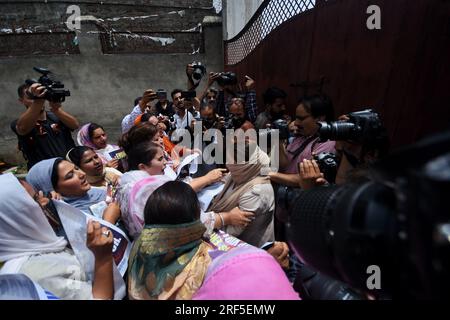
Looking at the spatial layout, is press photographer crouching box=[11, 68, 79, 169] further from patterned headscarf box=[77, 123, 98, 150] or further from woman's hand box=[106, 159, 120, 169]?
woman's hand box=[106, 159, 120, 169]

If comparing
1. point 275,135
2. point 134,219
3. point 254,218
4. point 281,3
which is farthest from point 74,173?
point 281,3

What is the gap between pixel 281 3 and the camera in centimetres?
388

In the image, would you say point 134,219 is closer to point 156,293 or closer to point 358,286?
point 156,293

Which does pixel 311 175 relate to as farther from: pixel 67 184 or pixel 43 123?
pixel 43 123

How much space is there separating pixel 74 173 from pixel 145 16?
10.8m

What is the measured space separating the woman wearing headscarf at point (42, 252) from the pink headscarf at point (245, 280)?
19.5 inches

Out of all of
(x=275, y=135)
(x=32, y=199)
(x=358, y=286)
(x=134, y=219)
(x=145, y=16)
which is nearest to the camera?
(x=358, y=286)

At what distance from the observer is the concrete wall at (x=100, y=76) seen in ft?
20.8

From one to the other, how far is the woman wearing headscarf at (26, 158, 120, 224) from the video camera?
1373mm

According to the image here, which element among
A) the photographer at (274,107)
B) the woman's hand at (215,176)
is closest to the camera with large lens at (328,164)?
the woman's hand at (215,176)

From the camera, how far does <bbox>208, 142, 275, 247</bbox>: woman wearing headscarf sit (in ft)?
5.87

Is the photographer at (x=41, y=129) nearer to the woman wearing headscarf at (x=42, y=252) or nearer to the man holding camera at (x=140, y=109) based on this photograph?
the man holding camera at (x=140, y=109)

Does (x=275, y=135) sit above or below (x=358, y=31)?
below

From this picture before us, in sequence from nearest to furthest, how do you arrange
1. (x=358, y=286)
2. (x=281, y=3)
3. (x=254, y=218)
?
(x=358, y=286), (x=254, y=218), (x=281, y=3)
